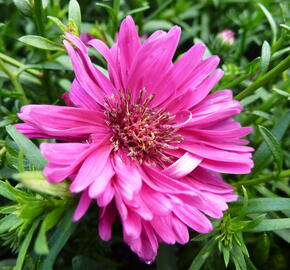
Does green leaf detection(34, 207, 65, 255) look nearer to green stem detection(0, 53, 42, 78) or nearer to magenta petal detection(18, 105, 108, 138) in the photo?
magenta petal detection(18, 105, 108, 138)

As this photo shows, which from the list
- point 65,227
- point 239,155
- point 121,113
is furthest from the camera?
point 121,113

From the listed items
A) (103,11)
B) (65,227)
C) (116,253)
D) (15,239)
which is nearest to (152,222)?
(65,227)

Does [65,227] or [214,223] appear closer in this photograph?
[65,227]

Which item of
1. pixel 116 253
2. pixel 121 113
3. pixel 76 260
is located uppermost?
pixel 121 113

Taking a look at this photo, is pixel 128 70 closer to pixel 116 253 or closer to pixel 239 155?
pixel 239 155

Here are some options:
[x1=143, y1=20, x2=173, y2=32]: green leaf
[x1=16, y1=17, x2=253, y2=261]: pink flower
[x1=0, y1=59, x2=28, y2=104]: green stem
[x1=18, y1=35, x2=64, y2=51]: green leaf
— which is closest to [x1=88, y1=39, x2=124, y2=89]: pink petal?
[x1=16, y1=17, x2=253, y2=261]: pink flower

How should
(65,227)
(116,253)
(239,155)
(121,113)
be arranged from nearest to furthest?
(65,227), (239,155), (121,113), (116,253)

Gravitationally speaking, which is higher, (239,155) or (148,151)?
(239,155)
